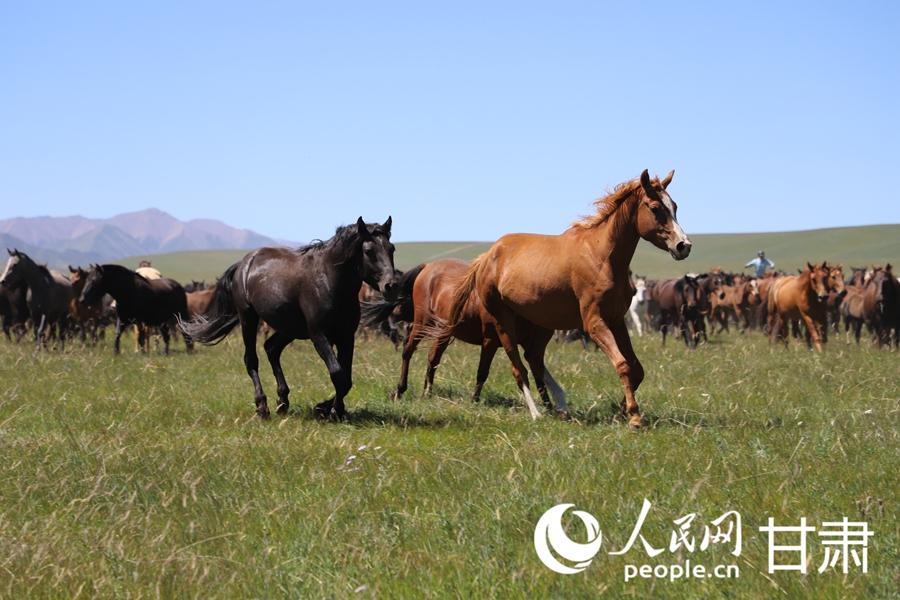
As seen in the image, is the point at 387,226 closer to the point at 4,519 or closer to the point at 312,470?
the point at 312,470

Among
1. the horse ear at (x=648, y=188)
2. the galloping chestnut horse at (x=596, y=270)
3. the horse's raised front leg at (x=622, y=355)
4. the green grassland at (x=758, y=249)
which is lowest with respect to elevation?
the green grassland at (x=758, y=249)

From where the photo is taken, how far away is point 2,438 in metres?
7.07

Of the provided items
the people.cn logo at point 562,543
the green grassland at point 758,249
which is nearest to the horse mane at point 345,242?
the people.cn logo at point 562,543

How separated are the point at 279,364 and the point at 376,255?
184 centimetres

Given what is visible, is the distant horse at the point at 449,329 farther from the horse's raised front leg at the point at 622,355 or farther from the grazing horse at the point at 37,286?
the grazing horse at the point at 37,286

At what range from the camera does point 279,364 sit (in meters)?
8.99

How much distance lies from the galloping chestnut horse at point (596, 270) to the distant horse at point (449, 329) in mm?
372

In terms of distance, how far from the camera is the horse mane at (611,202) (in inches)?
313

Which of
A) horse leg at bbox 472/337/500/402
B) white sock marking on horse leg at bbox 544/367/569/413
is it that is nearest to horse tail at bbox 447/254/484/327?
horse leg at bbox 472/337/500/402

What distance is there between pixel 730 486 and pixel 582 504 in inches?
41.7

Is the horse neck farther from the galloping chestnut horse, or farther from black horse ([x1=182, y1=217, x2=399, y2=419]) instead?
black horse ([x1=182, y1=217, x2=399, y2=419])

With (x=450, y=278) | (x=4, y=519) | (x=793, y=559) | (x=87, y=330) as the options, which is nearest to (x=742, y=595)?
(x=793, y=559)

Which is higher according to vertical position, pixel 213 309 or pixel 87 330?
pixel 213 309

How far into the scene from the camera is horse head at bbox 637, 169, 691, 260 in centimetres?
755
